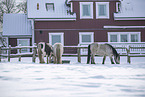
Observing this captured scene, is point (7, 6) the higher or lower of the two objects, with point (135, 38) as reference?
higher

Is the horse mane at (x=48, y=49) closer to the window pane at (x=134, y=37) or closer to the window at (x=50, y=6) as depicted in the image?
the window at (x=50, y=6)

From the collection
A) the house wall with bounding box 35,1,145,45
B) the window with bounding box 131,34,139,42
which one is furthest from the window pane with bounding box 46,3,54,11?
the window with bounding box 131,34,139,42

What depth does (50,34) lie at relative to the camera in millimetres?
17672

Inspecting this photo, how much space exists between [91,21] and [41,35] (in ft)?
15.6

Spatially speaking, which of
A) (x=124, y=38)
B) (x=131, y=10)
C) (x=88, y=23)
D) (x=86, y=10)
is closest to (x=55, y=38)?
(x=88, y=23)

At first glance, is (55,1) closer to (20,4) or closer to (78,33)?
(78,33)

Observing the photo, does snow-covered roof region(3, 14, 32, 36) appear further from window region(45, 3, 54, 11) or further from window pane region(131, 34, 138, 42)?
window pane region(131, 34, 138, 42)

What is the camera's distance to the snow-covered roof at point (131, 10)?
1783 cm

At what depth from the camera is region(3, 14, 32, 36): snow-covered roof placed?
19905mm

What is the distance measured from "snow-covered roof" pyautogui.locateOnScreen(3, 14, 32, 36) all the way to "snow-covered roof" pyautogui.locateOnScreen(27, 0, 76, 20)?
2786mm

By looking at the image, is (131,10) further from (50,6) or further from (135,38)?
(50,6)

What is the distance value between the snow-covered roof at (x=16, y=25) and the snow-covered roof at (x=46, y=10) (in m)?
2.79

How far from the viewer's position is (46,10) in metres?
17.9

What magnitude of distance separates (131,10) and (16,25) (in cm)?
1181
